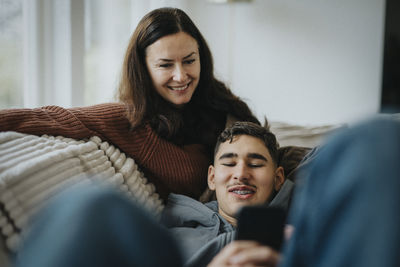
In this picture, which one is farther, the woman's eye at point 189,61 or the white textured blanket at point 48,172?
the woman's eye at point 189,61

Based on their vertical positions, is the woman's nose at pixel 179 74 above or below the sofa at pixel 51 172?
above

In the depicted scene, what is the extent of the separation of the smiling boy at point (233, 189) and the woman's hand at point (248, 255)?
0.34 meters

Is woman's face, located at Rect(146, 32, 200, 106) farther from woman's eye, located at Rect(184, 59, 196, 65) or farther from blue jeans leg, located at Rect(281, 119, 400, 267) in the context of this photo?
blue jeans leg, located at Rect(281, 119, 400, 267)

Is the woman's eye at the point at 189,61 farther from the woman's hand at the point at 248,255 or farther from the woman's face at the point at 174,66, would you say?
the woman's hand at the point at 248,255

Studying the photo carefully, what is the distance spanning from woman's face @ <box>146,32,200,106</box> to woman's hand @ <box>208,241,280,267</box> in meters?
0.79

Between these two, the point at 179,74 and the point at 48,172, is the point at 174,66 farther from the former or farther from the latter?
the point at 48,172

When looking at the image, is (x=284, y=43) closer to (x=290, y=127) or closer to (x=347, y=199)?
(x=290, y=127)

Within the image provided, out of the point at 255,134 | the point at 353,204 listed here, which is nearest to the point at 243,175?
the point at 255,134

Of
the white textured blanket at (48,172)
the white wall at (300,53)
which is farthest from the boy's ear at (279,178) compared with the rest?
the white wall at (300,53)

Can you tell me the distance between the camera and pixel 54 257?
500 mm

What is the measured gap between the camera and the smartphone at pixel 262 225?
2.05 ft

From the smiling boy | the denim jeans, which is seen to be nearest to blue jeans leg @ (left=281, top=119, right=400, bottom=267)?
the denim jeans

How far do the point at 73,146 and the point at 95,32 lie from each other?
1416mm

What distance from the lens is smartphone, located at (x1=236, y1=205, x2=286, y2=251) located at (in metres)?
0.62
